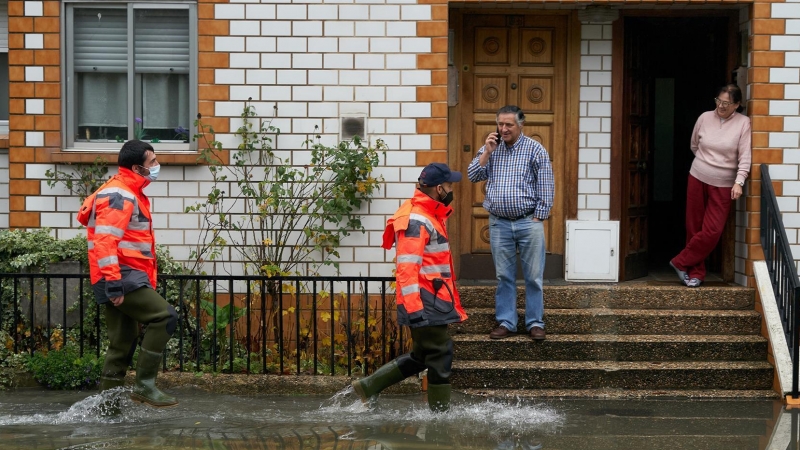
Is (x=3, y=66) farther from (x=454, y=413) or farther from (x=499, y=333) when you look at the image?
(x=454, y=413)

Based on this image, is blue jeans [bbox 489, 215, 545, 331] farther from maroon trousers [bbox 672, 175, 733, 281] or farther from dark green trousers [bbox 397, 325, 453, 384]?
maroon trousers [bbox 672, 175, 733, 281]

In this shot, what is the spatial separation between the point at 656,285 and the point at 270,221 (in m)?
3.70

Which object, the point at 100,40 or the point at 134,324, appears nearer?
the point at 134,324

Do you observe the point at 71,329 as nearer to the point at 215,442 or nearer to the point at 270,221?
the point at 270,221

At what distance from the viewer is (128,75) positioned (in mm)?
10508

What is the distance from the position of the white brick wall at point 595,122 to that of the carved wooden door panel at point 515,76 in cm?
20

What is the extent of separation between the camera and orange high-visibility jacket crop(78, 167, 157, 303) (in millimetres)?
7789

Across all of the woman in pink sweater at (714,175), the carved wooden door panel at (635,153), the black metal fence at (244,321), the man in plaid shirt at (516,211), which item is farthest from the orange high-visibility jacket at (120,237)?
the woman in pink sweater at (714,175)

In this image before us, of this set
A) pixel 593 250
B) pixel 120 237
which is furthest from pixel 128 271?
pixel 593 250

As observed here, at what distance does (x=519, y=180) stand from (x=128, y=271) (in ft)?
11.1

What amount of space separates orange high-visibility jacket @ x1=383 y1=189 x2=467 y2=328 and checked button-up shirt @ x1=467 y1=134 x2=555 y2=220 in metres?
1.44

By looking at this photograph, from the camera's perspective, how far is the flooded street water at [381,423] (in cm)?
752

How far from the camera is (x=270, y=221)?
10.2 metres

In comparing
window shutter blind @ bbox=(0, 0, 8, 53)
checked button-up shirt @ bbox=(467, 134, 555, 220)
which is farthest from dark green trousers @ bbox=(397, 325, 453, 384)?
window shutter blind @ bbox=(0, 0, 8, 53)
